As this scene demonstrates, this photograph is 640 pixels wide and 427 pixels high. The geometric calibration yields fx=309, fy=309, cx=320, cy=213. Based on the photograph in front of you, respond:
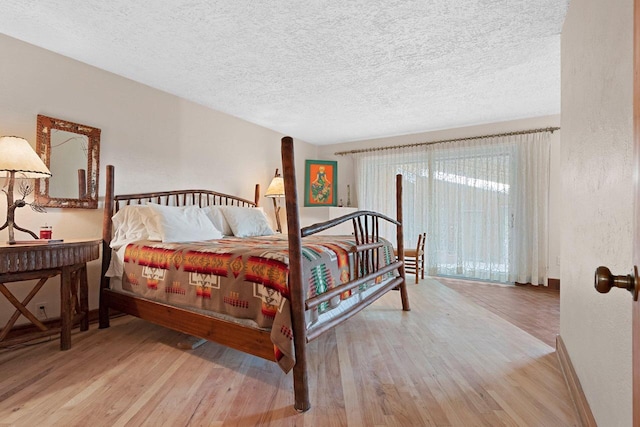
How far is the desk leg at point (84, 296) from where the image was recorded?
100 inches

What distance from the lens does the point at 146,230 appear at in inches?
102

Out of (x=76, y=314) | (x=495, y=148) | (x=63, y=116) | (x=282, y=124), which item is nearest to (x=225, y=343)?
(x=76, y=314)

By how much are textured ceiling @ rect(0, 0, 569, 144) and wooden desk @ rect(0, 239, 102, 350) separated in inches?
61.9

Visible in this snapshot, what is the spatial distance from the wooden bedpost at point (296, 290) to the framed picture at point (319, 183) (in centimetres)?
407

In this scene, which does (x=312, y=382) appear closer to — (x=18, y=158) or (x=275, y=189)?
(x=18, y=158)

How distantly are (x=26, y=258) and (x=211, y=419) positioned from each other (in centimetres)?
153

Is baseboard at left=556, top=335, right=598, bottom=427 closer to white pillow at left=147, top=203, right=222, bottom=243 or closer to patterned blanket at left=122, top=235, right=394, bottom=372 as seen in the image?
patterned blanket at left=122, top=235, right=394, bottom=372

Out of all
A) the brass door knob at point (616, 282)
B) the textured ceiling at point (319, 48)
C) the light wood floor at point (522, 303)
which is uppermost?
the textured ceiling at point (319, 48)

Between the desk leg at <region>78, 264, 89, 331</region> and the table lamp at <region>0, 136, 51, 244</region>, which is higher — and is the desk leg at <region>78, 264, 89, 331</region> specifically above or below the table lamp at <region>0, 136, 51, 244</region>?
below

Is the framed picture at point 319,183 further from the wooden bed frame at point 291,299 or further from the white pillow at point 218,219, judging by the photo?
the wooden bed frame at point 291,299

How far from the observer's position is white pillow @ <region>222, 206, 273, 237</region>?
3392mm

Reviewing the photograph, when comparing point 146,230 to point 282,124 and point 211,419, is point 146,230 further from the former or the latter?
point 282,124

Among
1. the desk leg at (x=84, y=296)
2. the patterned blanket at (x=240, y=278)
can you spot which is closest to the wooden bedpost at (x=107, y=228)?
the desk leg at (x=84, y=296)

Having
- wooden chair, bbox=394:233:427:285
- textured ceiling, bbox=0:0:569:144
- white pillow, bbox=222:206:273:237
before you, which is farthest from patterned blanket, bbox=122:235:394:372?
wooden chair, bbox=394:233:427:285
